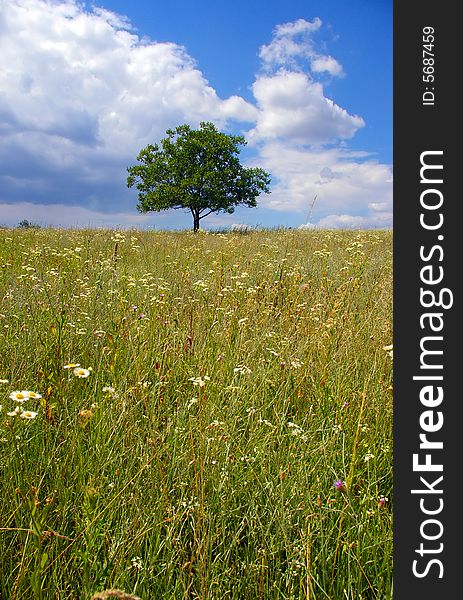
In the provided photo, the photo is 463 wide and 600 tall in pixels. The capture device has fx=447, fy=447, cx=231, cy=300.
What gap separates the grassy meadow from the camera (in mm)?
1623

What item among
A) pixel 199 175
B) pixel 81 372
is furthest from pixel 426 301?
pixel 199 175

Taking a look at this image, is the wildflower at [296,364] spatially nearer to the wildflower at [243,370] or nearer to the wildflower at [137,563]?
the wildflower at [243,370]

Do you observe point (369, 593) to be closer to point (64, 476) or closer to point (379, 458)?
point (379, 458)

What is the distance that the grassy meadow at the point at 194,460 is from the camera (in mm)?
1623

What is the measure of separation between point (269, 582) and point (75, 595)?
0.71 m

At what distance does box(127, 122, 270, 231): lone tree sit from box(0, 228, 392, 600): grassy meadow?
28473 mm

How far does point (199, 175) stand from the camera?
101ft

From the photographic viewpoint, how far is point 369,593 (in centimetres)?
169

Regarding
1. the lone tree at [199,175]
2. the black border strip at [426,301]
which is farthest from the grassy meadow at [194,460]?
the lone tree at [199,175]

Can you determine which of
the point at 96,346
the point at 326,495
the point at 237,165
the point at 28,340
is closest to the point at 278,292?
the point at 96,346

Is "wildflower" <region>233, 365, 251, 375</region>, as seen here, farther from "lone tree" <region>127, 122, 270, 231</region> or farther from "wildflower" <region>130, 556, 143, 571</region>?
"lone tree" <region>127, 122, 270, 231</region>

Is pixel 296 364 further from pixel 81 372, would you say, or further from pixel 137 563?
pixel 137 563

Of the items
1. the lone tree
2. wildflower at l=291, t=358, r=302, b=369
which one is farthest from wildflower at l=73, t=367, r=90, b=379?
the lone tree

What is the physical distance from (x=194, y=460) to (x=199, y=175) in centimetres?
3049
